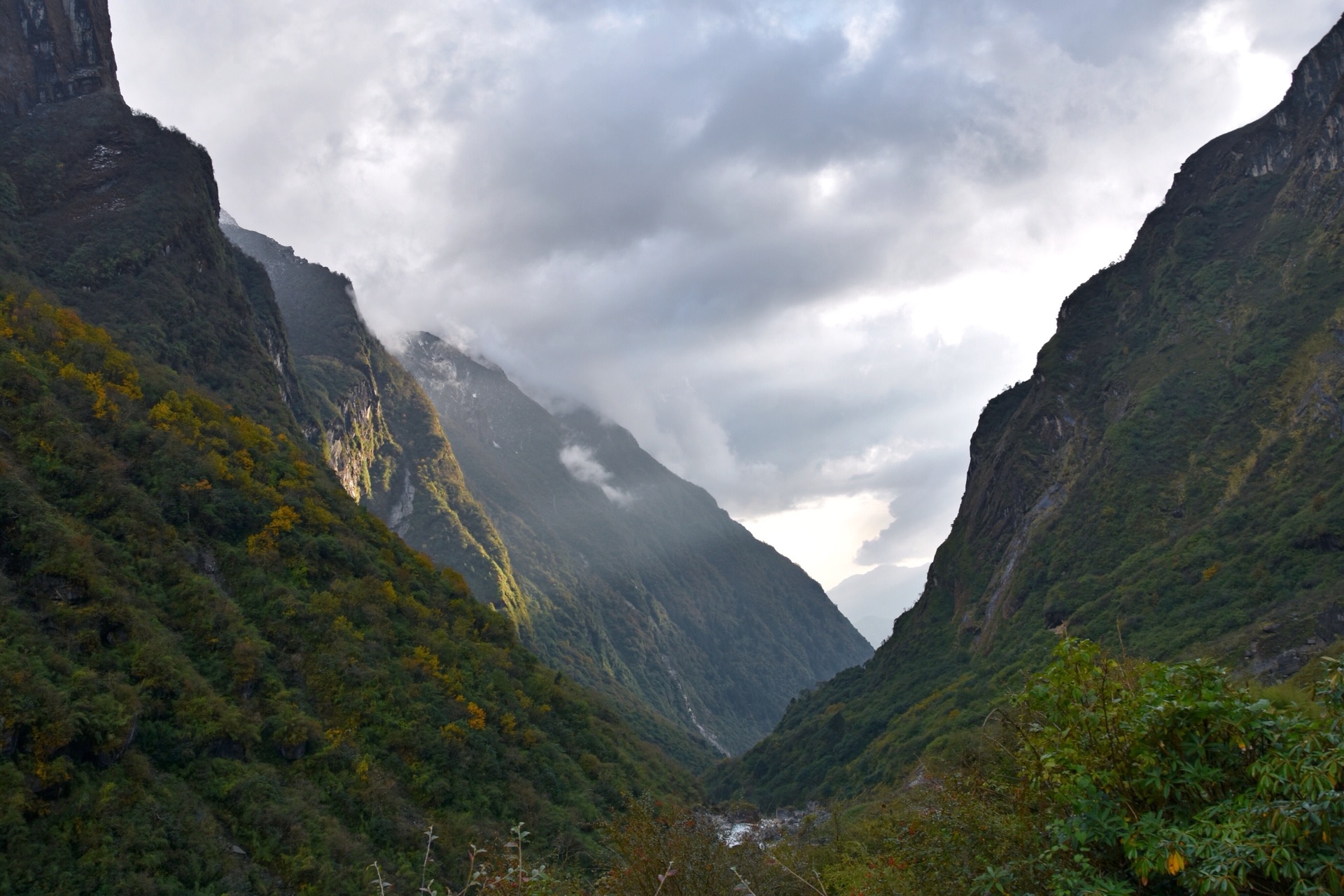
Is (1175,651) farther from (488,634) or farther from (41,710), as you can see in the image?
(41,710)

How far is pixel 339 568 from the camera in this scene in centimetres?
5541

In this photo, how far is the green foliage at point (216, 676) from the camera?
85.7ft

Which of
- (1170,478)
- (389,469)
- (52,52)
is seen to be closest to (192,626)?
(52,52)

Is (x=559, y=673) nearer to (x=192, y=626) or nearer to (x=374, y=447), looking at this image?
(x=192, y=626)

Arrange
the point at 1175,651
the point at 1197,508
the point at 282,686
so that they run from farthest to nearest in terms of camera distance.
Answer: the point at 1197,508 → the point at 1175,651 → the point at 282,686

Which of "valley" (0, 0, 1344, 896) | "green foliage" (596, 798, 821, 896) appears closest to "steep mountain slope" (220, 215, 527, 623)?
"valley" (0, 0, 1344, 896)

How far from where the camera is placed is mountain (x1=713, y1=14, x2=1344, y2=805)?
6644 cm

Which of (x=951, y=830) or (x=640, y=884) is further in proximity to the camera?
(x=640, y=884)

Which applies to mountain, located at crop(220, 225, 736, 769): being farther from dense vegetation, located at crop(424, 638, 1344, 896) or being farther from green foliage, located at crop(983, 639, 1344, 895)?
green foliage, located at crop(983, 639, 1344, 895)

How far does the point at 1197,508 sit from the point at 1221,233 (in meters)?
52.1

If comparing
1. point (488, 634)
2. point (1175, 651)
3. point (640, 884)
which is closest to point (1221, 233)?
point (1175, 651)

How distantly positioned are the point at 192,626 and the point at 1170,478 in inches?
3896

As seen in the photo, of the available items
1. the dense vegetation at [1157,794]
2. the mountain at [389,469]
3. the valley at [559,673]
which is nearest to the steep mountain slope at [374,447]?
the mountain at [389,469]

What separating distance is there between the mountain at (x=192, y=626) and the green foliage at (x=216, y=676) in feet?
0.41
